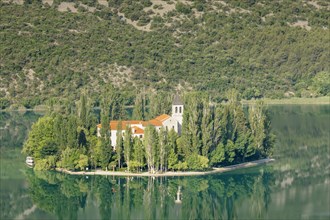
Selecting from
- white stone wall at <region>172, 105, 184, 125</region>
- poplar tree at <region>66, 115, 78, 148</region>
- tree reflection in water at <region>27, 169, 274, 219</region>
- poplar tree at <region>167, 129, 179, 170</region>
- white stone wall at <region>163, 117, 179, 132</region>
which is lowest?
tree reflection in water at <region>27, 169, 274, 219</region>

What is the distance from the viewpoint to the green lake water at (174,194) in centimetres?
8088

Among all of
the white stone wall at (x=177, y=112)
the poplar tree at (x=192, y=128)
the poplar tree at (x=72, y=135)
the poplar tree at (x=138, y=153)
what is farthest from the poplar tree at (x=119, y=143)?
the white stone wall at (x=177, y=112)

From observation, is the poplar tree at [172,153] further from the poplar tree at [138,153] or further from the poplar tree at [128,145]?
the poplar tree at [128,145]

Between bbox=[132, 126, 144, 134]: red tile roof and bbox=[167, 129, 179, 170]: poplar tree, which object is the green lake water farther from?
bbox=[132, 126, 144, 134]: red tile roof

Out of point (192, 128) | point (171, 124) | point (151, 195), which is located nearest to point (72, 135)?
point (171, 124)

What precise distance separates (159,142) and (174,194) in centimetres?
768

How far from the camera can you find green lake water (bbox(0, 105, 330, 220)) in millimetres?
80875

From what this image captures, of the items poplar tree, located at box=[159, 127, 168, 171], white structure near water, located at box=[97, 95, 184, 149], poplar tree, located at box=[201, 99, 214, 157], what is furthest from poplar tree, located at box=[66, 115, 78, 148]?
poplar tree, located at box=[201, 99, 214, 157]

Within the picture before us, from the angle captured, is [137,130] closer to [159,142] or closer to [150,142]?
[159,142]

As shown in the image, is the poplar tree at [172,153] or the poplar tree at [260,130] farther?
the poplar tree at [260,130]

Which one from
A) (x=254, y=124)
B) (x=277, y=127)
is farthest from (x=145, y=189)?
(x=277, y=127)

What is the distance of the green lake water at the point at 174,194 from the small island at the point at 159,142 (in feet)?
6.06

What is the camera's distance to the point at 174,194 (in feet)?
283

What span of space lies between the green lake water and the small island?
185cm
